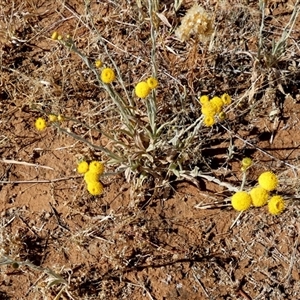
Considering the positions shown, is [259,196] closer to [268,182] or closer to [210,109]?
[268,182]

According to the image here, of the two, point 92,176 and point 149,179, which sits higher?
point 92,176

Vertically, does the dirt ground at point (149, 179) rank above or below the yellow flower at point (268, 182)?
below

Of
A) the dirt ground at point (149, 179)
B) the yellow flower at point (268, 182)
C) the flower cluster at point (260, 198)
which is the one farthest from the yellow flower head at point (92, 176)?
the yellow flower at point (268, 182)

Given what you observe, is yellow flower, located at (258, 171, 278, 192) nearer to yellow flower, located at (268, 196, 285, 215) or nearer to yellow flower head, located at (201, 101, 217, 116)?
yellow flower, located at (268, 196, 285, 215)

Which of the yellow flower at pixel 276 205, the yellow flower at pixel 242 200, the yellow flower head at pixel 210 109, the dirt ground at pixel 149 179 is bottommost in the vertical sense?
the dirt ground at pixel 149 179

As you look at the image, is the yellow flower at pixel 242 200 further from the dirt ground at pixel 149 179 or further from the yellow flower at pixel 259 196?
the dirt ground at pixel 149 179

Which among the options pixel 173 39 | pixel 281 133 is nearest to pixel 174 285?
pixel 281 133

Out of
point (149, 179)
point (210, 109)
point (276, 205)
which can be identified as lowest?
point (149, 179)

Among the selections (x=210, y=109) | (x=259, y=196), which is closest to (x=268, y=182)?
(x=259, y=196)
